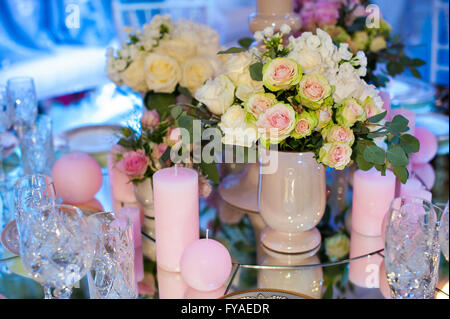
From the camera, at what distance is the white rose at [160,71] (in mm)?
1372

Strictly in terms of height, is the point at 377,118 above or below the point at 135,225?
above

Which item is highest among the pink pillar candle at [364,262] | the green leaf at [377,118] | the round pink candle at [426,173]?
the green leaf at [377,118]

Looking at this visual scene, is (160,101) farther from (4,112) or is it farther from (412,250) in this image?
(412,250)

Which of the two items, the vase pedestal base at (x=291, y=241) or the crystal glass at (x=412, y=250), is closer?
the crystal glass at (x=412, y=250)

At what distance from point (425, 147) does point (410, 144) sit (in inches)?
20.1

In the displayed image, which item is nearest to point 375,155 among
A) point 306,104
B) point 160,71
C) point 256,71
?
point 306,104

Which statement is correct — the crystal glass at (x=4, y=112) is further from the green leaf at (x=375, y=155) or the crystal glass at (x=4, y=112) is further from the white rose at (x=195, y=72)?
the green leaf at (x=375, y=155)

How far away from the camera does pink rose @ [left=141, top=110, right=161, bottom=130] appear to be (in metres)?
1.29

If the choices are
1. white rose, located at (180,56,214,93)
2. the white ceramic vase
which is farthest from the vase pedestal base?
white rose, located at (180,56,214,93)

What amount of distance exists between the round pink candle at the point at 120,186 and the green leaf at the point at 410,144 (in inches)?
25.9

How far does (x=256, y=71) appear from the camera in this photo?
3.34 feet

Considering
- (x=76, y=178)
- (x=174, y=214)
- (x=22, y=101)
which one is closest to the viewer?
(x=174, y=214)

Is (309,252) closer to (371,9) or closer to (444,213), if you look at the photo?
(444,213)

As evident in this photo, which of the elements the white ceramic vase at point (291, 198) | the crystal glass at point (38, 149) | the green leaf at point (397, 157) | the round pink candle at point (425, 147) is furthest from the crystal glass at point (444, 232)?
the crystal glass at point (38, 149)
